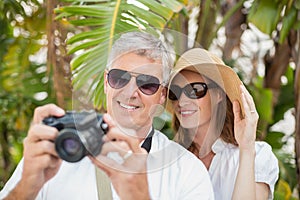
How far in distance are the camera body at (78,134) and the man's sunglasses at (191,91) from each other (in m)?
0.40

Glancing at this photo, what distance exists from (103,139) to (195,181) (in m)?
0.34

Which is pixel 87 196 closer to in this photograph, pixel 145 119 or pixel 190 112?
pixel 145 119

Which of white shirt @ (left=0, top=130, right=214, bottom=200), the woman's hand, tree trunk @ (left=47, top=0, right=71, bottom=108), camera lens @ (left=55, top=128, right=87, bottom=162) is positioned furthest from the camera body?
tree trunk @ (left=47, top=0, right=71, bottom=108)

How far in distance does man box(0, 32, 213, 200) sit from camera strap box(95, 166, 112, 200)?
0.05 feet

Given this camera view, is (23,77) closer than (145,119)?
No

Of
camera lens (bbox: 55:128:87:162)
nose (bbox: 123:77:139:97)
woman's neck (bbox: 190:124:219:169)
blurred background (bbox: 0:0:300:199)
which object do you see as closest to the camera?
camera lens (bbox: 55:128:87:162)

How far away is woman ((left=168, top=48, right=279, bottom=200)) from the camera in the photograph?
1324 millimetres

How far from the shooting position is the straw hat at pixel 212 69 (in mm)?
1337

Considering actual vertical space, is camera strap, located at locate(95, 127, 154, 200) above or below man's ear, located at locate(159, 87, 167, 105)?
below

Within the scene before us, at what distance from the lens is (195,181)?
44.9 inches

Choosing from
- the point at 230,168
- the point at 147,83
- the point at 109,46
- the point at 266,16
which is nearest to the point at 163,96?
the point at 147,83

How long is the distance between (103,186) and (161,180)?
0.14 meters

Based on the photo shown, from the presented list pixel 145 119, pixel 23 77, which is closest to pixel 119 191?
pixel 145 119

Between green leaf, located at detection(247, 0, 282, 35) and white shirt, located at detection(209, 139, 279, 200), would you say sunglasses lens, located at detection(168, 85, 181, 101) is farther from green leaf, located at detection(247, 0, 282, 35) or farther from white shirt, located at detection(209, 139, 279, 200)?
green leaf, located at detection(247, 0, 282, 35)
